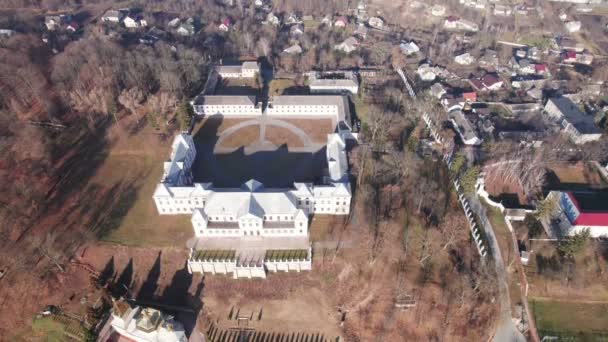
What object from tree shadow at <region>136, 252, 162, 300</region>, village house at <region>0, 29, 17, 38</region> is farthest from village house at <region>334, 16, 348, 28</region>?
tree shadow at <region>136, 252, 162, 300</region>

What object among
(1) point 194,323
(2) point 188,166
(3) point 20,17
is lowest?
(1) point 194,323

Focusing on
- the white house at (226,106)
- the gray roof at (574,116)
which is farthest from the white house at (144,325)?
the gray roof at (574,116)

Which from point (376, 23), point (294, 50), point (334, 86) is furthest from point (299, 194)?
point (376, 23)

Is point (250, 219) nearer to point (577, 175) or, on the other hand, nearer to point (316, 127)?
point (316, 127)

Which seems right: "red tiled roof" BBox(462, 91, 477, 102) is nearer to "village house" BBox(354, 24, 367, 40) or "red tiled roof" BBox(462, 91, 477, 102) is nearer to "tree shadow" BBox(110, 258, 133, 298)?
"village house" BBox(354, 24, 367, 40)

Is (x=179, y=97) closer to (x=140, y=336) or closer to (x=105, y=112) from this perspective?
(x=105, y=112)

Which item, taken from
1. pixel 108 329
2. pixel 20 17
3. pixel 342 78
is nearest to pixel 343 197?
pixel 108 329
